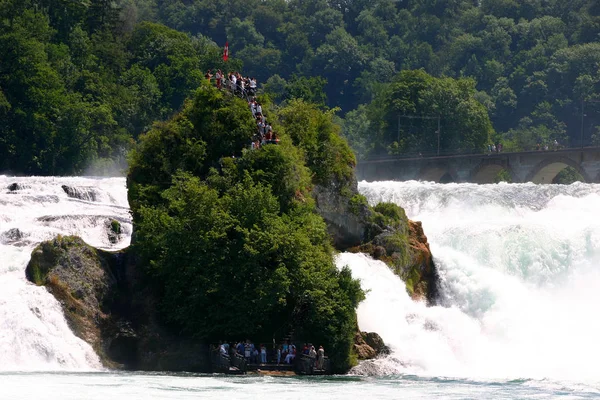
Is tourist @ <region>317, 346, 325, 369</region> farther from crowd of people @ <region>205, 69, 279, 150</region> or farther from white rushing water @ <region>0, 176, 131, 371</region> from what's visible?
crowd of people @ <region>205, 69, 279, 150</region>

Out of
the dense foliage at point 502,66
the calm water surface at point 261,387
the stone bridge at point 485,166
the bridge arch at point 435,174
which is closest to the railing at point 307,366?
the calm water surface at point 261,387

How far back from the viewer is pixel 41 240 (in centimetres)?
5606

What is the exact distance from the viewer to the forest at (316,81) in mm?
95750

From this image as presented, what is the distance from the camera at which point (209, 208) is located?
53.6 metres

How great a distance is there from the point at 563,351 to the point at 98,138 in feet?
159

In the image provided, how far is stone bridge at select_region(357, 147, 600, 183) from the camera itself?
112m

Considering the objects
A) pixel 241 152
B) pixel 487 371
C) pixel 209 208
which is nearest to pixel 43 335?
pixel 209 208

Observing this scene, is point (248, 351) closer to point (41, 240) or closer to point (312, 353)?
point (312, 353)

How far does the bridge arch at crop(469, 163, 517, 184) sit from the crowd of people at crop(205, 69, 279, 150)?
55.4 m

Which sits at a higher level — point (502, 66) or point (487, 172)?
point (502, 66)

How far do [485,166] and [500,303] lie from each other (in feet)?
184

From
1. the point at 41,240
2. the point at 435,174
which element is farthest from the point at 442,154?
the point at 41,240

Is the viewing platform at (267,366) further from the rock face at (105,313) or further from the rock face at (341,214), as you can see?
the rock face at (341,214)

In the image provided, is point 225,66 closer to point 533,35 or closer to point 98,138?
point 98,138
